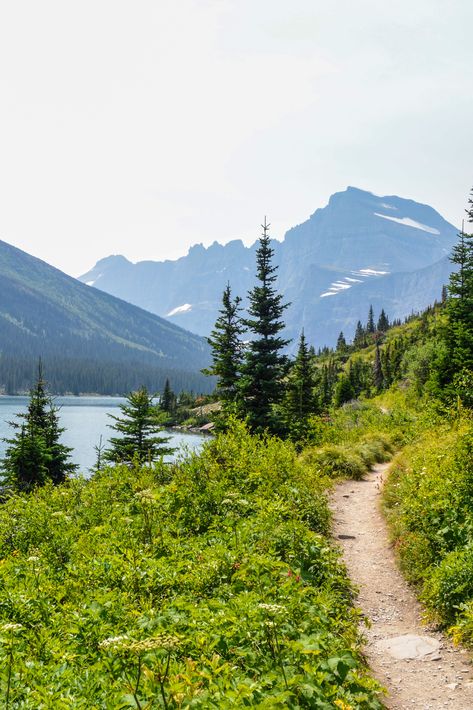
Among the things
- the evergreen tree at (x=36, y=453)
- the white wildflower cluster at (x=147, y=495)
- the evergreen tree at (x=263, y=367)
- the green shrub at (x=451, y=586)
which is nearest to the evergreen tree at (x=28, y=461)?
the evergreen tree at (x=36, y=453)

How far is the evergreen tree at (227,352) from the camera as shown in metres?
28.4

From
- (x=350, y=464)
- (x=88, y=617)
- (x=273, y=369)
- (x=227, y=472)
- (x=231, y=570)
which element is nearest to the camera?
(x=88, y=617)

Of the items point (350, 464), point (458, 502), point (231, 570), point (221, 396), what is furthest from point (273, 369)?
point (231, 570)

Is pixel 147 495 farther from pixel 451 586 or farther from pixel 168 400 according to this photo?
pixel 168 400

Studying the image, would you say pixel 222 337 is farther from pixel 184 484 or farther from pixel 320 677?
pixel 320 677

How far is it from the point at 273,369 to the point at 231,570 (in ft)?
67.9

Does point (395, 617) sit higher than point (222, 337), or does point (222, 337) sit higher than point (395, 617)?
point (222, 337)

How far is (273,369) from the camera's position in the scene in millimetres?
26953

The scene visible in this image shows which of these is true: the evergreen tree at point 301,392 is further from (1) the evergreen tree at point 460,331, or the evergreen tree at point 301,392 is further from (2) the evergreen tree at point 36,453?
(2) the evergreen tree at point 36,453

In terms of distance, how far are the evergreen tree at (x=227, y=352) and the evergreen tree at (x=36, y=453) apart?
9.59m

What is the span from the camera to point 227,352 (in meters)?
29.1

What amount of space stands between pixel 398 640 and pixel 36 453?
80.6 ft

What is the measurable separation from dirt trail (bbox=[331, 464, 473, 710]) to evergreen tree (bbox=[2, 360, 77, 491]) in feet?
61.6

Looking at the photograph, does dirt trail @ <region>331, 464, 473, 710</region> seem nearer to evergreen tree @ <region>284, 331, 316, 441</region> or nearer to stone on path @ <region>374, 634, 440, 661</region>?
stone on path @ <region>374, 634, 440, 661</region>
